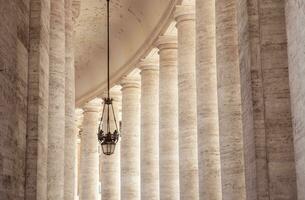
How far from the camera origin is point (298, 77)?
25391 mm

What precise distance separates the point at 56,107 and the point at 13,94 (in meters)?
15.0

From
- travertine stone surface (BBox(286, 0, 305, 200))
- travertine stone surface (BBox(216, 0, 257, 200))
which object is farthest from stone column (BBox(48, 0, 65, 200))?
travertine stone surface (BBox(286, 0, 305, 200))

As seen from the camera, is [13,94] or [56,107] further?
[56,107]

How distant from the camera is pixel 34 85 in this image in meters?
27.9

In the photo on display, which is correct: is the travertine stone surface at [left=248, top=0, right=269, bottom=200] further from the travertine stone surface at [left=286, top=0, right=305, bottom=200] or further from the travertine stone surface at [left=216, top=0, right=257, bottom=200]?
the travertine stone surface at [left=216, top=0, right=257, bottom=200]

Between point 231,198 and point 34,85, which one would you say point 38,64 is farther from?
point 231,198

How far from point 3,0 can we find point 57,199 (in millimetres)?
17319

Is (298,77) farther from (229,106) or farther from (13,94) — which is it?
(229,106)

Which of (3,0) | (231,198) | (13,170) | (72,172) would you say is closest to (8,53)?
(3,0)

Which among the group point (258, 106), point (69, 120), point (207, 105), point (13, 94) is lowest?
point (13, 94)

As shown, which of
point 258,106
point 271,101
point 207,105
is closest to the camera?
point 271,101

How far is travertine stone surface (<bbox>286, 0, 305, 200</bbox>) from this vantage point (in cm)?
2472

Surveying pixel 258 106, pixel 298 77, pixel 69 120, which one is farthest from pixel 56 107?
pixel 298 77

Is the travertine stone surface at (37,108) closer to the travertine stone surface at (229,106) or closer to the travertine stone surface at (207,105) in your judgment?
the travertine stone surface at (229,106)
